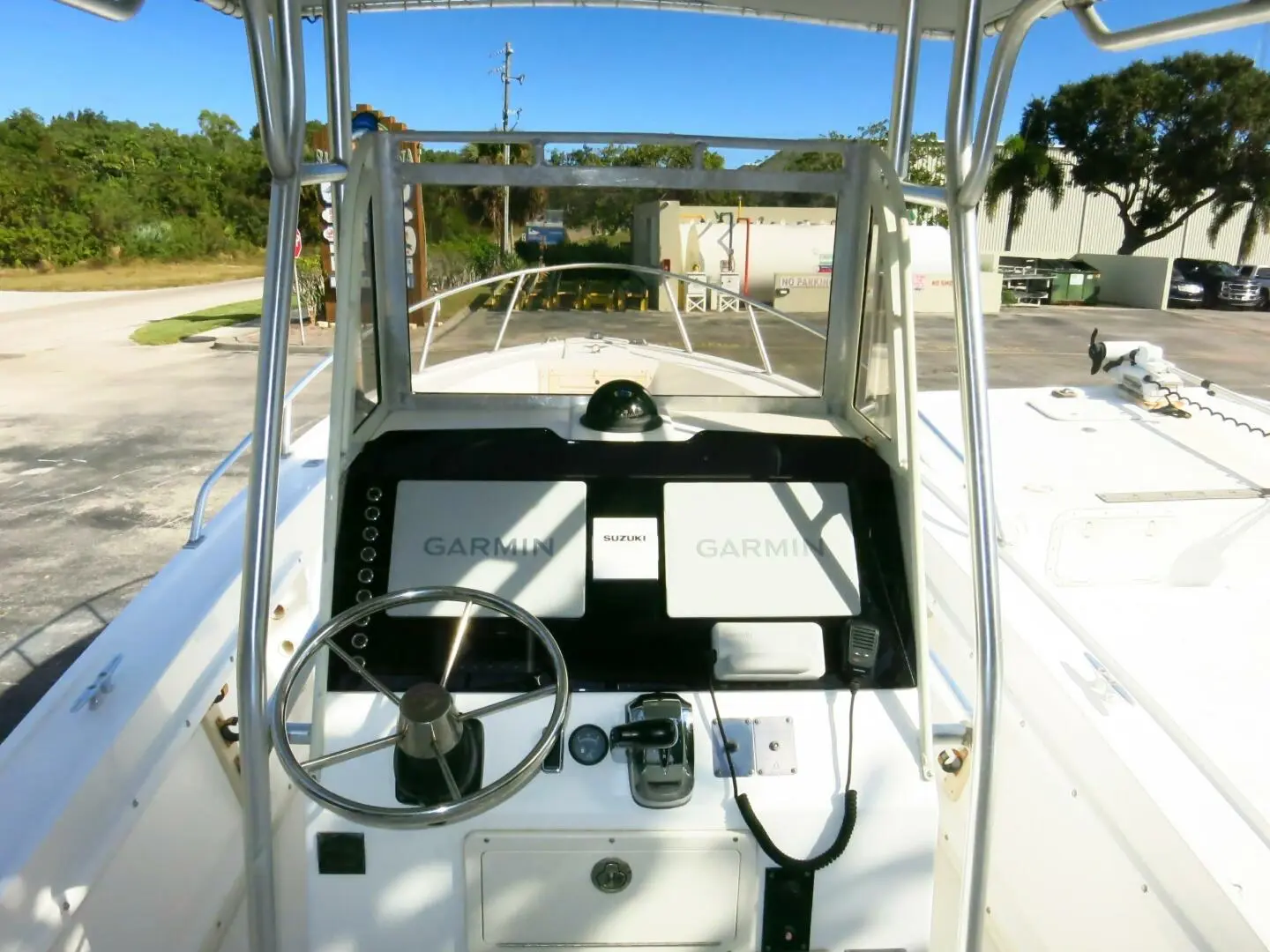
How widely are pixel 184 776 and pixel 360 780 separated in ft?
1.63

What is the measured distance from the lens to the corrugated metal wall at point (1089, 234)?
26.6 meters

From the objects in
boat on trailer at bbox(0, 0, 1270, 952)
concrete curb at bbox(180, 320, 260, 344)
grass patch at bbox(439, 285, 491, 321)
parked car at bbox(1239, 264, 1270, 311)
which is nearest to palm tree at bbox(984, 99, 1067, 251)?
parked car at bbox(1239, 264, 1270, 311)

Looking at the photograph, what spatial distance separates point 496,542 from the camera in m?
2.02

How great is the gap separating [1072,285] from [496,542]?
22.8m

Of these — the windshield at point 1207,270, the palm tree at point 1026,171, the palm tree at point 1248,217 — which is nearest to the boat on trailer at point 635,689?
the windshield at point 1207,270

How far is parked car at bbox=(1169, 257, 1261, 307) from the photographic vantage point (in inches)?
805

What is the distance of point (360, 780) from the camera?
177 centimetres

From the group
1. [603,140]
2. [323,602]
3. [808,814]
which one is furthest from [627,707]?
[603,140]

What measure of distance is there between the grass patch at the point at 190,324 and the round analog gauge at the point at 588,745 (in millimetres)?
13915

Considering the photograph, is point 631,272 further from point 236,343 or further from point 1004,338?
point 1004,338

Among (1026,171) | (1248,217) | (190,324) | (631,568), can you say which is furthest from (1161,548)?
(1248,217)

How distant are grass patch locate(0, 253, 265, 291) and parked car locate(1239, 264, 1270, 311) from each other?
22902mm

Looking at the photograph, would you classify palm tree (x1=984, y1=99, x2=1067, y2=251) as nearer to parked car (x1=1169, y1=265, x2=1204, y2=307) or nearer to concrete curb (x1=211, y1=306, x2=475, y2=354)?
parked car (x1=1169, y1=265, x2=1204, y2=307)

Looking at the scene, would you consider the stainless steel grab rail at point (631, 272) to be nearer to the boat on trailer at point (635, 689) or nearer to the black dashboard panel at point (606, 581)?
the boat on trailer at point (635, 689)
